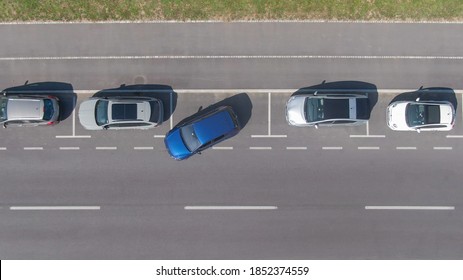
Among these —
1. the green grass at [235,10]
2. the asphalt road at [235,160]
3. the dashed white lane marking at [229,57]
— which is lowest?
the asphalt road at [235,160]

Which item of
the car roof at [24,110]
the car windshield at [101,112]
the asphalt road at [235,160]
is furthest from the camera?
the asphalt road at [235,160]

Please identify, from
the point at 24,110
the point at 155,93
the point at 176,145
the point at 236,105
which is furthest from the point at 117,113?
the point at 236,105

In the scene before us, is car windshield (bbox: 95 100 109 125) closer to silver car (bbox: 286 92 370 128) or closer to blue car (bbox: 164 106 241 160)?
blue car (bbox: 164 106 241 160)

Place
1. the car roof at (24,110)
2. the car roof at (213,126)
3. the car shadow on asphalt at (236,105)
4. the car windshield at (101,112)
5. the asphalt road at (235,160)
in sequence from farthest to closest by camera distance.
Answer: the car shadow on asphalt at (236,105), the asphalt road at (235,160), the car windshield at (101,112), the car roof at (24,110), the car roof at (213,126)

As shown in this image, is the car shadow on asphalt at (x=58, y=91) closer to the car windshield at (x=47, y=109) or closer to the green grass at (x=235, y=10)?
the car windshield at (x=47, y=109)

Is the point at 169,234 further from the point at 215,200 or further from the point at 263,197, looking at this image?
the point at 263,197

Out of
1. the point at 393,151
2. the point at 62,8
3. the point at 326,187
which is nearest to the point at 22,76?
the point at 62,8

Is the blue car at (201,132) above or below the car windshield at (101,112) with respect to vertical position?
below

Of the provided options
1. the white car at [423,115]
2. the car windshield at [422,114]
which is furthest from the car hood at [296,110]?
the car windshield at [422,114]

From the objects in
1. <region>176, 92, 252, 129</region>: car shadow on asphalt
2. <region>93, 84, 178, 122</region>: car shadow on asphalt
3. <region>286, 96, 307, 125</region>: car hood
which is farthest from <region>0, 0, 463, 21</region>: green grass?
<region>286, 96, 307, 125</region>: car hood
